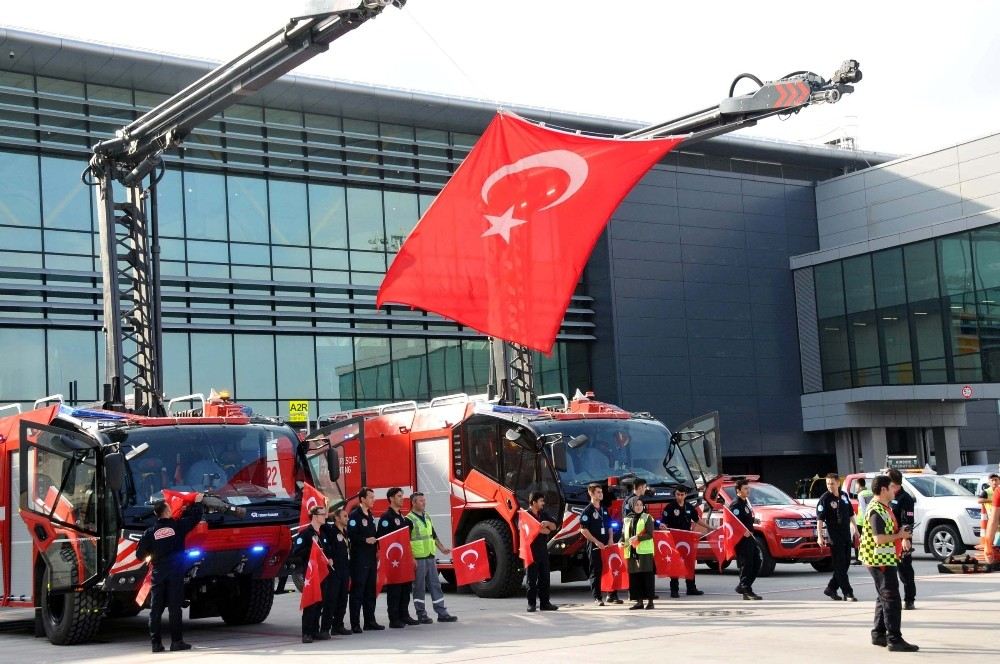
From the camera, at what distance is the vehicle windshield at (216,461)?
1498 cm

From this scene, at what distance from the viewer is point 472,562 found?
60.6ft

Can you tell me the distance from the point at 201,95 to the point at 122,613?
750 cm

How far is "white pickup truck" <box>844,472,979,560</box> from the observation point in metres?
22.5

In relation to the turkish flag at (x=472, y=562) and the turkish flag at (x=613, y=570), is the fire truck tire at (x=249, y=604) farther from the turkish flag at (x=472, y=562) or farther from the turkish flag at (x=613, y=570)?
the turkish flag at (x=613, y=570)

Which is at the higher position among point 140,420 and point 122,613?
point 140,420

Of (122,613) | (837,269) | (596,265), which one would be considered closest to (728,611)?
(122,613)

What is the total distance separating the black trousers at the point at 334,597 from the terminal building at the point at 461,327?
19449 millimetres

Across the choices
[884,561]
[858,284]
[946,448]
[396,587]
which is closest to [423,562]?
[396,587]

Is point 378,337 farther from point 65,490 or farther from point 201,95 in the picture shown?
point 65,490

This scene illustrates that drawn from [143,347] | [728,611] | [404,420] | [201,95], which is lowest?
[728,611]

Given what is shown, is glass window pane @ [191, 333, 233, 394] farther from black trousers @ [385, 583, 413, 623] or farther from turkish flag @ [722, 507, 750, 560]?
turkish flag @ [722, 507, 750, 560]

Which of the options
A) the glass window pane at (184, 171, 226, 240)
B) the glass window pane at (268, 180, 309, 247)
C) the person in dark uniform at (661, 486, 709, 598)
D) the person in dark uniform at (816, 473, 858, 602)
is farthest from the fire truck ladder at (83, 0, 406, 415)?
the glass window pane at (268, 180, 309, 247)

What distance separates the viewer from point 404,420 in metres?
21.4

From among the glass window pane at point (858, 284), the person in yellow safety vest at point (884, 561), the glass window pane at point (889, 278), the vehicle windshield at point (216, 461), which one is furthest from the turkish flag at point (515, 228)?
the glass window pane at point (858, 284)
